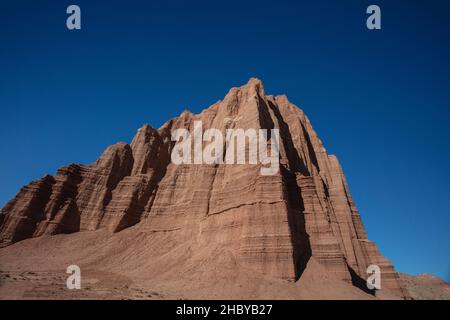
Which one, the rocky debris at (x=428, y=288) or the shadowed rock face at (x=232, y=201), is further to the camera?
the rocky debris at (x=428, y=288)

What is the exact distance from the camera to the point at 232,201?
48625 millimetres

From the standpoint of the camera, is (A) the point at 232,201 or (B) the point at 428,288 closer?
(A) the point at 232,201

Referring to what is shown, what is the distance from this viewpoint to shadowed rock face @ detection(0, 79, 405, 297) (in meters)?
41.5

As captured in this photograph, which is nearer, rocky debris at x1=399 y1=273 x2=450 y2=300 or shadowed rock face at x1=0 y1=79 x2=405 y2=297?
shadowed rock face at x1=0 y1=79 x2=405 y2=297

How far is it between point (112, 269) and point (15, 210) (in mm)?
26023

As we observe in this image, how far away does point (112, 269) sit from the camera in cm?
4738

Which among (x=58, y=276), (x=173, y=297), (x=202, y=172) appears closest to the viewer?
(x=173, y=297)

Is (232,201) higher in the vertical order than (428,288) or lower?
higher

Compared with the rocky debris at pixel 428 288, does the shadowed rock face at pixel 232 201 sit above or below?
above

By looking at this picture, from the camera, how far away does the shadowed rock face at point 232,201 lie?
41.5 metres

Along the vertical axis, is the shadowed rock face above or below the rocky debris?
above
